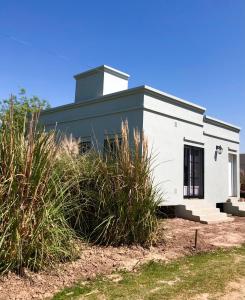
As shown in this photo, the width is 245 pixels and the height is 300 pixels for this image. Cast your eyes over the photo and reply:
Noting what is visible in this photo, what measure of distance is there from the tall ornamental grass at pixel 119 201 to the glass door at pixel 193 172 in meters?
5.87

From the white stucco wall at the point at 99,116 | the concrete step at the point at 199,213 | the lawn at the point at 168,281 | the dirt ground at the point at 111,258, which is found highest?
the white stucco wall at the point at 99,116

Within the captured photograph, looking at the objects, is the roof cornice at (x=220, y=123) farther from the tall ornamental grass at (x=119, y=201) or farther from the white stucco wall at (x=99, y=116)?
the tall ornamental grass at (x=119, y=201)

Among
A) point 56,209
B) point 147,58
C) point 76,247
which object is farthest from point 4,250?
point 147,58

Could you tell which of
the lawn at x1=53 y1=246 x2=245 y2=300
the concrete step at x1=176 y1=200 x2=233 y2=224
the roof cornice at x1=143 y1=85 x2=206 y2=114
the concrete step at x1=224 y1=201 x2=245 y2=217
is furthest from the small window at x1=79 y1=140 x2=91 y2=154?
the concrete step at x1=224 y1=201 x2=245 y2=217

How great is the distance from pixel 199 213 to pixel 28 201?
26.2ft

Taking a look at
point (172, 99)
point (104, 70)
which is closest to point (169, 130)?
point (172, 99)

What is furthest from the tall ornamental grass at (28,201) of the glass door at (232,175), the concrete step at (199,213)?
the glass door at (232,175)

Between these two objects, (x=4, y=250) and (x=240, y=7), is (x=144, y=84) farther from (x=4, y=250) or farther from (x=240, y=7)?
(x=4, y=250)

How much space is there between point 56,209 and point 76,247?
3.29ft

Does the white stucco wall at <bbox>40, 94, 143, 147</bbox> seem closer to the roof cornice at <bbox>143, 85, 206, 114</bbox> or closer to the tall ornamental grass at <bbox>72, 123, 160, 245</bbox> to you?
the roof cornice at <bbox>143, 85, 206, 114</bbox>

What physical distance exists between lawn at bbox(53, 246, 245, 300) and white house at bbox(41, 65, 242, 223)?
4.84 metres

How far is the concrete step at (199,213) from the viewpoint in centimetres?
1117

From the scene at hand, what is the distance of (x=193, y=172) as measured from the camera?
13172mm

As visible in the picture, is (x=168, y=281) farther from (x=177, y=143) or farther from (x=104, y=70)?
(x=104, y=70)
